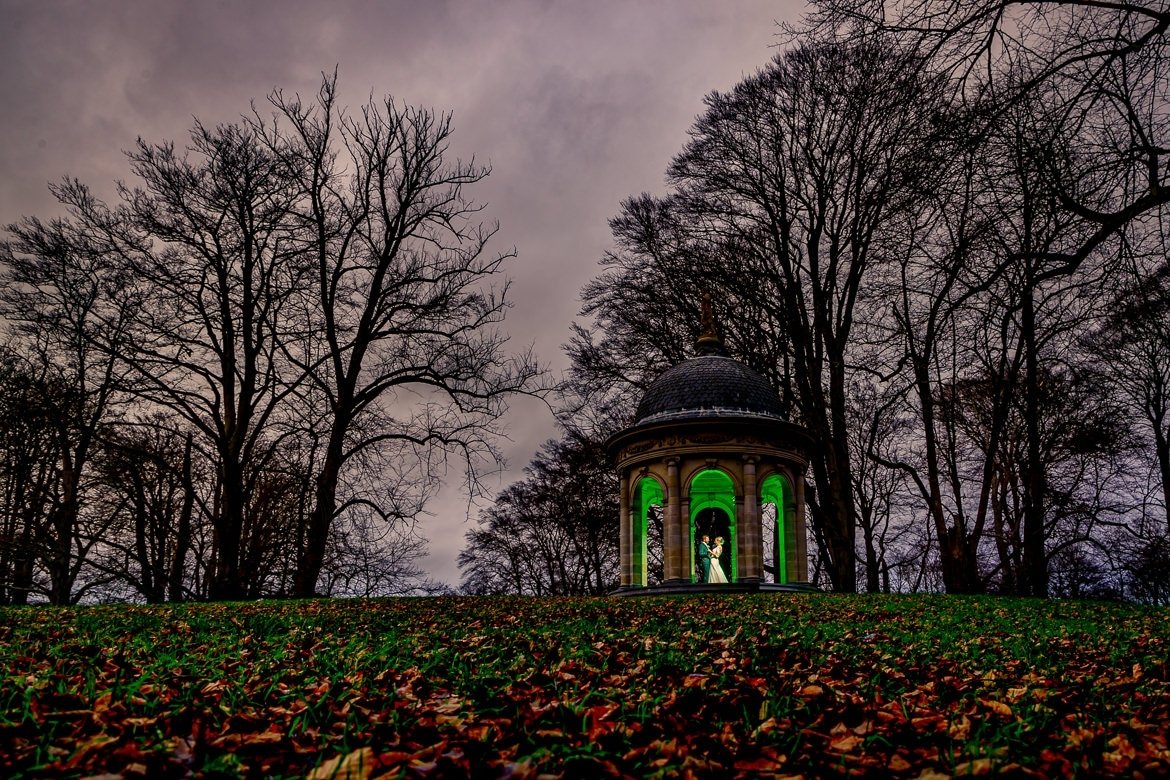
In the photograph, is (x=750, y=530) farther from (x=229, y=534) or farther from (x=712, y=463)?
(x=229, y=534)

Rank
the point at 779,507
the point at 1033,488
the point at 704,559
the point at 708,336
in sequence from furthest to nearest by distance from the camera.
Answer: the point at 704,559, the point at 708,336, the point at 779,507, the point at 1033,488

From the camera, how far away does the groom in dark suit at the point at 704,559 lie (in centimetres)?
2269

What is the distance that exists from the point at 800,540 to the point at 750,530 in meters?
1.68

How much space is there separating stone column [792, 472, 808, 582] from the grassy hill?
11.9 m

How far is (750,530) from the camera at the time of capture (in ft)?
63.8

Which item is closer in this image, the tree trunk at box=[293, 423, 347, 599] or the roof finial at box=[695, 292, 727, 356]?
the tree trunk at box=[293, 423, 347, 599]

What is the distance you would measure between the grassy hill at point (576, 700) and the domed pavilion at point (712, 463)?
37.3 feet

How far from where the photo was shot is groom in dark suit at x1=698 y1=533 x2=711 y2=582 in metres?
22.7

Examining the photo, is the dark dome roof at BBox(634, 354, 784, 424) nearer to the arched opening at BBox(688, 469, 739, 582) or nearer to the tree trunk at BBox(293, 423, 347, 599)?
the arched opening at BBox(688, 469, 739, 582)

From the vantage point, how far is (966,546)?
18141 millimetres

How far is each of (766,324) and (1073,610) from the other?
14965 millimetres

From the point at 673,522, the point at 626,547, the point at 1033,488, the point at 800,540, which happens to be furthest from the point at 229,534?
the point at 1033,488

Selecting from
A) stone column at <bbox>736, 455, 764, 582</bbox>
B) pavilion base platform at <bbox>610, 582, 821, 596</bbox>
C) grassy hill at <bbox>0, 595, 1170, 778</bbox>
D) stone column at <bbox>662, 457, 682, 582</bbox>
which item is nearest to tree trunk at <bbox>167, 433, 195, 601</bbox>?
grassy hill at <bbox>0, 595, 1170, 778</bbox>

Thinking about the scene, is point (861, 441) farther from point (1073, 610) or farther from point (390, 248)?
point (390, 248)
